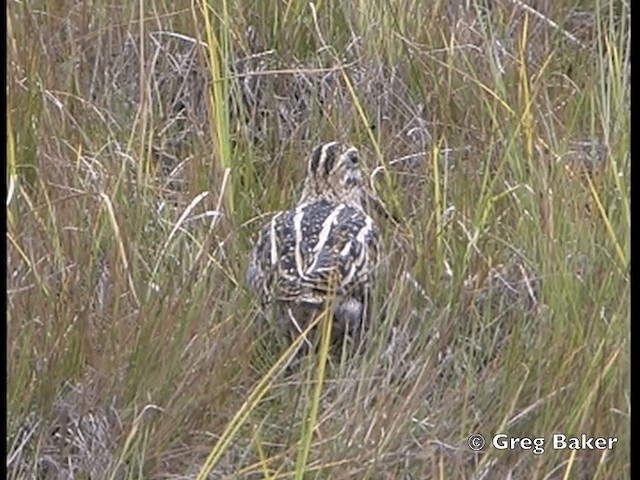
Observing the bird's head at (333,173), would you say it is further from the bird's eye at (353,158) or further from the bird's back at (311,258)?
the bird's back at (311,258)

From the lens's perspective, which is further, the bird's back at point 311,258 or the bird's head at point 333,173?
the bird's head at point 333,173

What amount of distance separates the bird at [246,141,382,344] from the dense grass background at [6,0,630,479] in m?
0.06

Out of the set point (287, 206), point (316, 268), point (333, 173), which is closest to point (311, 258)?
point (316, 268)

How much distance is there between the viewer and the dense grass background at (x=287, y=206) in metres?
4.04

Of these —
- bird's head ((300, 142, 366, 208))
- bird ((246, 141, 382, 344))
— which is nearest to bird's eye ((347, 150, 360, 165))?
bird's head ((300, 142, 366, 208))

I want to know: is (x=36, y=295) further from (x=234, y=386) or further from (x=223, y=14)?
(x=223, y=14)

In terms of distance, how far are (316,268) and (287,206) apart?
578mm

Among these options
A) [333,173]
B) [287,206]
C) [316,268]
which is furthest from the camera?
[287,206]

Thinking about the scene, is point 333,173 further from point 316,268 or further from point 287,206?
point 316,268

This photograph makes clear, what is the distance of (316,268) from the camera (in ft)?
15.0

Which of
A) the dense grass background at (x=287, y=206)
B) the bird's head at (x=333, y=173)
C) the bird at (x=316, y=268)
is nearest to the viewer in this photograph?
the dense grass background at (x=287, y=206)

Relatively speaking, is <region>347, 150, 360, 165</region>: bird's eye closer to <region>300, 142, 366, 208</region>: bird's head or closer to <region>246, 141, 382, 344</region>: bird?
<region>300, 142, 366, 208</region>: bird's head

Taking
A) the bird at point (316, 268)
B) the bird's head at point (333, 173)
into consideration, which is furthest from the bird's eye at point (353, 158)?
the bird at point (316, 268)

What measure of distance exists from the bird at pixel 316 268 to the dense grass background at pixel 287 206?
0.18 feet
